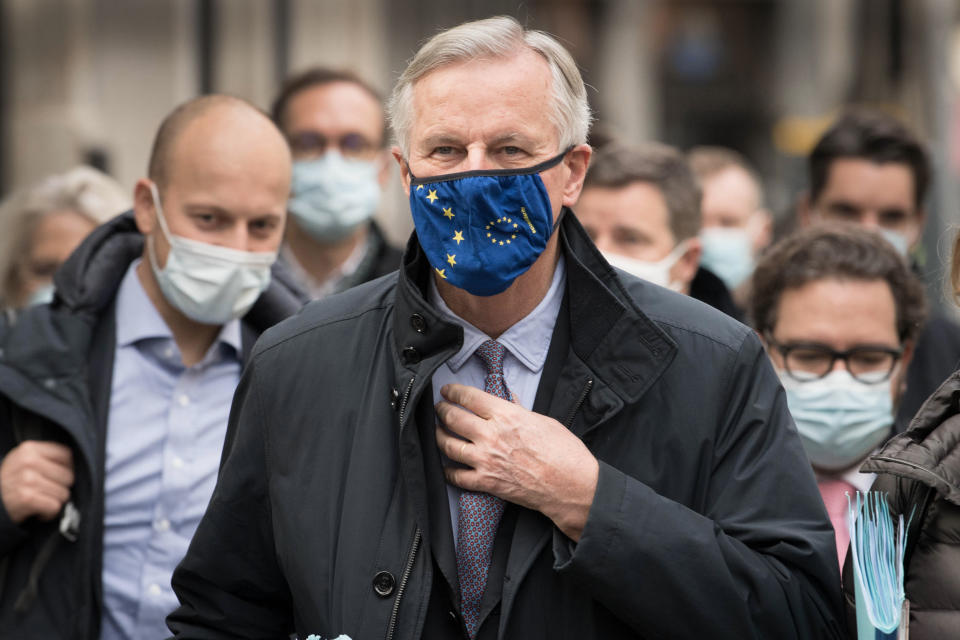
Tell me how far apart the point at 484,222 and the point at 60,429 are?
151 cm

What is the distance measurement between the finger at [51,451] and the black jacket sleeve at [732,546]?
1560 mm

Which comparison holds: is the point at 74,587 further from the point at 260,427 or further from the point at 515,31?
the point at 515,31

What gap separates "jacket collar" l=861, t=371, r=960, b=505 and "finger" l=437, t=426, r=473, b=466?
0.82 metres

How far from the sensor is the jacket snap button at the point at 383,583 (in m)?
2.87

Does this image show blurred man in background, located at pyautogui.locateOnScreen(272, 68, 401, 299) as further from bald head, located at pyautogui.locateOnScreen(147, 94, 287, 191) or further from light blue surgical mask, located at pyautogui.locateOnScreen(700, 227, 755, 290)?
light blue surgical mask, located at pyautogui.locateOnScreen(700, 227, 755, 290)

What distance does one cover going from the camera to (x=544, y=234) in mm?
2969

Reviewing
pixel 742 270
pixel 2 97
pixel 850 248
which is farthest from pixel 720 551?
pixel 2 97

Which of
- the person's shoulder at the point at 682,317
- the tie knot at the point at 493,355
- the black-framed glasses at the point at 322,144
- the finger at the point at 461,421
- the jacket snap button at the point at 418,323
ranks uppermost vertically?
the person's shoulder at the point at 682,317

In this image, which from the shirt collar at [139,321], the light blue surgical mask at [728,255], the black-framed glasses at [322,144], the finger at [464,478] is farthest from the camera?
the light blue surgical mask at [728,255]

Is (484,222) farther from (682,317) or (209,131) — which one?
(209,131)

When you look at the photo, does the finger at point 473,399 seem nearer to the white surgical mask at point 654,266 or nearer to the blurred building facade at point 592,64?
the blurred building facade at point 592,64

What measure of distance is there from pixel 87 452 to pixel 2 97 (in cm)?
533

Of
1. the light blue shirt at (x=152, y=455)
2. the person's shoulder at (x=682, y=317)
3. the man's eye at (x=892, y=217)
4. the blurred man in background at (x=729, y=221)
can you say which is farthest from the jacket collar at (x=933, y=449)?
the blurred man in background at (x=729, y=221)

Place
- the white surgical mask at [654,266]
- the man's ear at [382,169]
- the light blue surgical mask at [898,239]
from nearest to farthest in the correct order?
1. the white surgical mask at [654,266]
2. the light blue surgical mask at [898,239]
3. the man's ear at [382,169]
